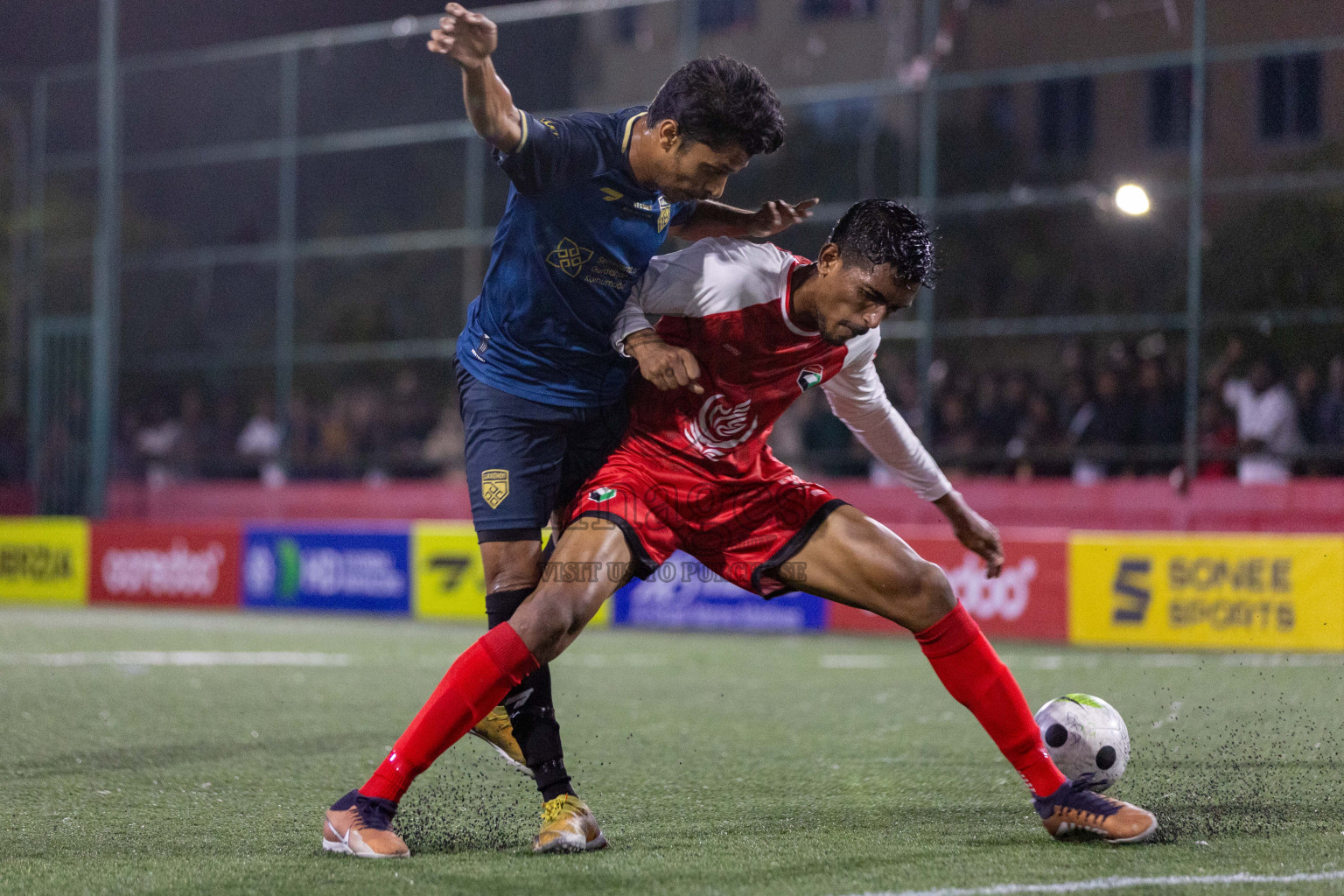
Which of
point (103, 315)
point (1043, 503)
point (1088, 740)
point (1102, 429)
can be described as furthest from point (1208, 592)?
point (103, 315)

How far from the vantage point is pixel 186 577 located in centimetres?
1505

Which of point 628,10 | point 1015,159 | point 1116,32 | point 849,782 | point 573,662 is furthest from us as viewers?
point 628,10

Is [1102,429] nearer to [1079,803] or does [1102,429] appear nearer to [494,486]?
[1079,803]

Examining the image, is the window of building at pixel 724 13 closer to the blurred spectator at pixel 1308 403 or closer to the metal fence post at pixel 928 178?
the metal fence post at pixel 928 178

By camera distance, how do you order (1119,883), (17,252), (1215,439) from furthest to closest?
(17,252), (1215,439), (1119,883)

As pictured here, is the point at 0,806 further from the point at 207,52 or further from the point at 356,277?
the point at 207,52

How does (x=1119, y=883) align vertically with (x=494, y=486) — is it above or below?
below

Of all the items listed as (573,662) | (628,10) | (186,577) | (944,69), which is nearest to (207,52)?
(628,10)

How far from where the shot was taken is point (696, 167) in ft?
12.9

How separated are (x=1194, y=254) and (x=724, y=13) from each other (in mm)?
7430

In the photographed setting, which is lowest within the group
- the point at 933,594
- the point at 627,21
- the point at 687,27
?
the point at 933,594

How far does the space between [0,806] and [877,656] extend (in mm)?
6506

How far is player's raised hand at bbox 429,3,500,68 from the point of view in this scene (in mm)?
3607

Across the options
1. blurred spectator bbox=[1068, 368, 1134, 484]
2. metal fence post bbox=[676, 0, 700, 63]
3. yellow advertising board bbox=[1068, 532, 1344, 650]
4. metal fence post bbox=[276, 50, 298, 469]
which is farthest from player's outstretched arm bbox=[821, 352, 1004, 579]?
metal fence post bbox=[276, 50, 298, 469]
